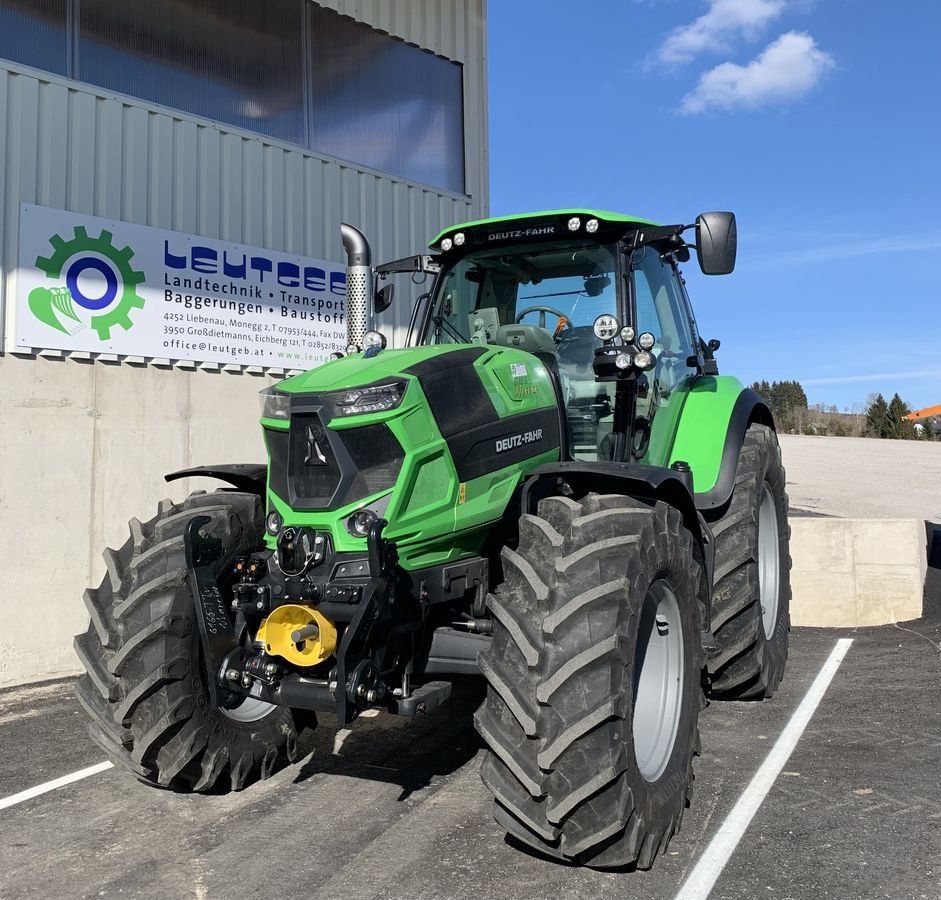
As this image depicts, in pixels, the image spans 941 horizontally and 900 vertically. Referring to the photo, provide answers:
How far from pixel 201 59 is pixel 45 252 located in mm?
2405

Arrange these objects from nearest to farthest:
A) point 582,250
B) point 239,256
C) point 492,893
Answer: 1. point 492,893
2. point 582,250
3. point 239,256

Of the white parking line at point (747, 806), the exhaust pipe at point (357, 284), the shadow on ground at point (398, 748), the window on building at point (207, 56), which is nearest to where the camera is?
the white parking line at point (747, 806)

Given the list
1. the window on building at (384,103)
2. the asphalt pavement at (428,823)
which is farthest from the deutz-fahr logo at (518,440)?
the window on building at (384,103)

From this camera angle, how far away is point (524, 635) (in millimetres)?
3141

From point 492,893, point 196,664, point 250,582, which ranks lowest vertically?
point 492,893

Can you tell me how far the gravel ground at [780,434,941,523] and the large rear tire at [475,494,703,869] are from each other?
30.8 ft

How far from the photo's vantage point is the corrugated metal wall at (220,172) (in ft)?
21.6

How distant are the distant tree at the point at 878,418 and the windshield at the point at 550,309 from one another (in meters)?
45.0

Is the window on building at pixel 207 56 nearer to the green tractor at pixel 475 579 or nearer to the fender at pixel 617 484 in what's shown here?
the green tractor at pixel 475 579

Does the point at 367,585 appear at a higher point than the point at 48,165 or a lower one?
lower

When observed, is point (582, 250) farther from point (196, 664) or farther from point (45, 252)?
point (45, 252)

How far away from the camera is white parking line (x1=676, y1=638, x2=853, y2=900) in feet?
10.3

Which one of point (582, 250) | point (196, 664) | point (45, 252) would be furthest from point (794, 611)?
point (45, 252)

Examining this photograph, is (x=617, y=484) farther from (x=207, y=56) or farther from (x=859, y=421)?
(x=859, y=421)
